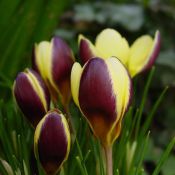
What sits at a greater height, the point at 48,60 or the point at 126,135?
the point at 48,60

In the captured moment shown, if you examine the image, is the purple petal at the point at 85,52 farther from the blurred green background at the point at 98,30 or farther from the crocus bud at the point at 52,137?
the blurred green background at the point at 98,30

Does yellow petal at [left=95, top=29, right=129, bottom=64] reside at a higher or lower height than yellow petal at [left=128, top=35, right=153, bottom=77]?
higher

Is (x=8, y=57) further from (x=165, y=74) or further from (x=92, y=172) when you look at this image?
(x=165, y=74)

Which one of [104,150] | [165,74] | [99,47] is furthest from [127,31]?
[104,150]

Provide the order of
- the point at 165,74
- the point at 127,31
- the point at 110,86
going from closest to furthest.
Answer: the point at 110,86
the point at 165,74
the point at 127,31

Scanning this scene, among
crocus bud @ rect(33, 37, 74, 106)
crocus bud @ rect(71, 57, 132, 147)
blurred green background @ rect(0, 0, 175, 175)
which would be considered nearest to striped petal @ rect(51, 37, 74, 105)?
crocus bud @ rect(33, 37, 74, 106)

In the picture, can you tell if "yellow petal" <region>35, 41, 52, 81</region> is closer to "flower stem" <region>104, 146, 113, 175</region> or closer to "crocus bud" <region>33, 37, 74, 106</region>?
"crocus bud" <region>33, 37, 74, 106</region>

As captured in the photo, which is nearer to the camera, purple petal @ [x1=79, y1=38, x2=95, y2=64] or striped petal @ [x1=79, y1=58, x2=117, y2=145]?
striped petal @ [x1=79, y1=58, x2=117, y2=145]

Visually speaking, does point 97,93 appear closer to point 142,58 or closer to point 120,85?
point 120,85
